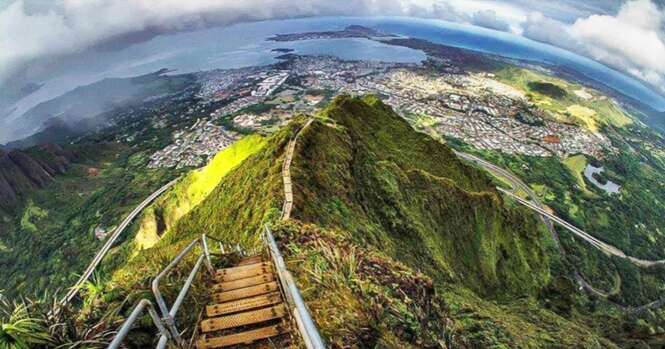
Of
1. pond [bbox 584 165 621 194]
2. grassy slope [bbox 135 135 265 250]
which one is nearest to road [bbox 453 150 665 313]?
pond [bbox 584 165 621 194]

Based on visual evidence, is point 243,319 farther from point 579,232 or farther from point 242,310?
point 579,232

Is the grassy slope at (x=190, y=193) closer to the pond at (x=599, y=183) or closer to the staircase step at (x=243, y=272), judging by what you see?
the staircase step at (x=243, y=272)

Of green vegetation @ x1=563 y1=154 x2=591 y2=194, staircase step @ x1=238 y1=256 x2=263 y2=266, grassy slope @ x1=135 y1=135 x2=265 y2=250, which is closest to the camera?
staircase step @ x1=238 y1=256 x2=263 y2=266

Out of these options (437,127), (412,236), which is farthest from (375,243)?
(437,127)

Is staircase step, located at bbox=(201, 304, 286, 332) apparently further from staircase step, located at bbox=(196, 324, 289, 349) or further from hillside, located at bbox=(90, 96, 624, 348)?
hillside, located at bbox=(90, 96, 624, 348)

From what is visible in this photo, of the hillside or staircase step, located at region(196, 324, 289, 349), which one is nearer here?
staircase step, located at region(196, 324, 289, 349)

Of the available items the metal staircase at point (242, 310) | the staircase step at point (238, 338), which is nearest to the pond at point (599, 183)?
the metal staircase at point (242, 310)
